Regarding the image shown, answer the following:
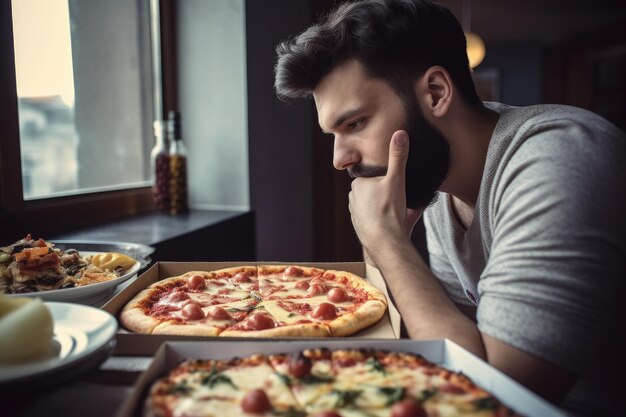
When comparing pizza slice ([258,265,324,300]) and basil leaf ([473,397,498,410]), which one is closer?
basil leaf ([473,397,498,410])

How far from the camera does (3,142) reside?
2.33m

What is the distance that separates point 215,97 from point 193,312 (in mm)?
2603

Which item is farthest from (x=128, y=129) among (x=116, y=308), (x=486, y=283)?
(x=486, y=283)

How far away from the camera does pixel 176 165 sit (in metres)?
3.26

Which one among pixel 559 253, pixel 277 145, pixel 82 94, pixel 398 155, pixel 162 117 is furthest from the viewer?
pixel 277 145

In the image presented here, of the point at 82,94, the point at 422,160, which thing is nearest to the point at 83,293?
the point at 422,160

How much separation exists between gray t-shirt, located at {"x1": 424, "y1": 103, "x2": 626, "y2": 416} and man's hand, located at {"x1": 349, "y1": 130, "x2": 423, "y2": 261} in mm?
278

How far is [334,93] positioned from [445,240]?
748mm

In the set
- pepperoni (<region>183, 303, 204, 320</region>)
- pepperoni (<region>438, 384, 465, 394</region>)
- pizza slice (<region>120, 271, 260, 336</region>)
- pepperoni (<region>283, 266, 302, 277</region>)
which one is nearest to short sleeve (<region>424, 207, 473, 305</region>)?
pepperoni (<region>283, 266, 302, 277</region>)

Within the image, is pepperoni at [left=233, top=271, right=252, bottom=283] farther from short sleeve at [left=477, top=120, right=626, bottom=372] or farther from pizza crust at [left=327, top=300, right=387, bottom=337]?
short sleeve at [left=477, top=120, right=626, bottom=372]

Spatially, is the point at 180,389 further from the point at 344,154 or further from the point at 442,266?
the point at 442,266

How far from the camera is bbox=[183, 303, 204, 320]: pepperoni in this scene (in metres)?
1.43

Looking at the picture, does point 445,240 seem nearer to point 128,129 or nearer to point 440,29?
point 440,29

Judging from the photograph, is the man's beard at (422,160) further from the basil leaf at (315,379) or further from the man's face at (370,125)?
the basil leaf at (315,379)
